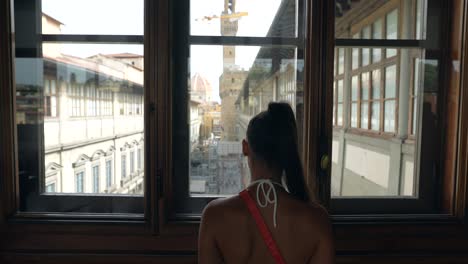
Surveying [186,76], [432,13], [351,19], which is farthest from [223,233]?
[432,13]

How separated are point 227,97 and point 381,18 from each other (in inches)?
40.8

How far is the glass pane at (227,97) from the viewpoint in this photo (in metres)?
1.75

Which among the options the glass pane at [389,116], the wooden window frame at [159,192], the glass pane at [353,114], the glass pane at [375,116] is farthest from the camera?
the glass pane at [375,116]

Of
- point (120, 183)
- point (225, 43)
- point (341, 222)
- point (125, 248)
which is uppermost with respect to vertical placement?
point (225, 43)

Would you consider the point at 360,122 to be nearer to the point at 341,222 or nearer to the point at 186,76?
the point at 341,222

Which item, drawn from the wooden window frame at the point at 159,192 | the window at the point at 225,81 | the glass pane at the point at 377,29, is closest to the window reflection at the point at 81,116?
the wooden window frame at the point at 159,192

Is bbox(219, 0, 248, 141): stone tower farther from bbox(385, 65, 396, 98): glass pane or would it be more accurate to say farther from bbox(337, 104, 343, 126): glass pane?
bbox(385, 65, 396, 98): glass pane

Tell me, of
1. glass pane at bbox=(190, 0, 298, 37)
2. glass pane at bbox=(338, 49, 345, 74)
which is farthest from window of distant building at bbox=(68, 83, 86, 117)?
glass pane at bbox=(338, 49, 345, 74)

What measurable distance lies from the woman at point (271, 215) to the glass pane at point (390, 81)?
1316mm

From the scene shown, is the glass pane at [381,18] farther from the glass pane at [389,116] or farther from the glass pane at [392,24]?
the glass pane at [389,116]

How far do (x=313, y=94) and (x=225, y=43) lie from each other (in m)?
0.54

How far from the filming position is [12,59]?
166 cm

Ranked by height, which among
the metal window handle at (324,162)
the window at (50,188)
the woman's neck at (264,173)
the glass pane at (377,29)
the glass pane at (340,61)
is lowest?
the window at (50,188)

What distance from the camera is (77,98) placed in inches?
69.6
